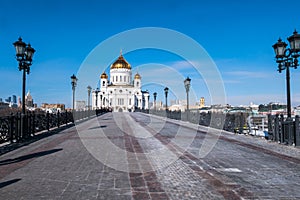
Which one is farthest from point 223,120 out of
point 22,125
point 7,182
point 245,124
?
point 7,182

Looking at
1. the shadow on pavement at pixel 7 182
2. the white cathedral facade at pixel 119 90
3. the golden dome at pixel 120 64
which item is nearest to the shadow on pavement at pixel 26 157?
the shadow on pavement at pixel 7 182

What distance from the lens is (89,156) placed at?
852cm

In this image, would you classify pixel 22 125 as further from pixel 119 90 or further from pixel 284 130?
pixel 119 90

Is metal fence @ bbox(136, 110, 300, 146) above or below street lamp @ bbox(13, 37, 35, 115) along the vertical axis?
below

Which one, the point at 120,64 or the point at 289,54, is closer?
the point at 289,54

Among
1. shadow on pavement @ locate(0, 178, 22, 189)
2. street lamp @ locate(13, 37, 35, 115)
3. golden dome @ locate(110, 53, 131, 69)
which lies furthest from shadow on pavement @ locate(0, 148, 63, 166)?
golden dome @ locate(110, 53, 131, 69)

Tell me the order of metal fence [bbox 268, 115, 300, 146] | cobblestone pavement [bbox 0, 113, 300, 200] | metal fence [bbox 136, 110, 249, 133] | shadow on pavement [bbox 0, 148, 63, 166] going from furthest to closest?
metal fence [bbox 136, 110, 249, 133] → metal fence [bbox 268, 115, 300, 146] → shadow on pavement [bbox 0, 148, 63, 166] → cobblestone pavement [bbox 0, 113, 300, 200]

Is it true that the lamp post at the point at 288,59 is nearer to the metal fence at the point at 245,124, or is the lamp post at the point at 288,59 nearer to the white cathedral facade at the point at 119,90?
the metal fence at the point at 245,124

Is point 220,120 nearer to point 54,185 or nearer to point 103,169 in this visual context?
point 103,169

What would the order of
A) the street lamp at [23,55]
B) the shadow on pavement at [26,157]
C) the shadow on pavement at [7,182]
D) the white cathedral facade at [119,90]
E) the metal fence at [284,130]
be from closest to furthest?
1. the shadow on pavement at [7,182]
2. the shadow on pavement at [26,157]
3. the metal fence at [284,130]
4. the street lamp at [23,55]
5. the white cathedral facade at [119,90]

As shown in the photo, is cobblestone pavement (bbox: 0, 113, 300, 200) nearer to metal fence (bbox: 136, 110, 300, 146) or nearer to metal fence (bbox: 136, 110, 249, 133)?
metal fence (bbox: 136, 110, 300, 146)

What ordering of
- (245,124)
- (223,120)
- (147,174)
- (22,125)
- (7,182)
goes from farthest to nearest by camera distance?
(223,120), (245,124), (22,125), (147,174), (7,182)

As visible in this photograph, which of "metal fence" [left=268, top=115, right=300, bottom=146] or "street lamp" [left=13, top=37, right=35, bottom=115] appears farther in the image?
"street lamp" [left=13, top=37, right=35, bottom=115]

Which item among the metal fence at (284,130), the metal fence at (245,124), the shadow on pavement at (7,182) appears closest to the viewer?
the shadow on pavement at (7,182)
